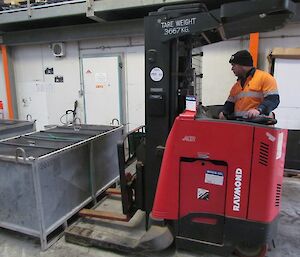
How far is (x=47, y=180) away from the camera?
224 centimetres

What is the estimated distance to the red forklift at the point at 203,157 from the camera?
1.74 metres

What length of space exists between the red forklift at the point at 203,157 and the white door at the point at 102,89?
312 centimetres

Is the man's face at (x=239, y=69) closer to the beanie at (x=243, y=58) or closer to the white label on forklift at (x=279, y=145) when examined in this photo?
the beanie at (x=243, y=58)

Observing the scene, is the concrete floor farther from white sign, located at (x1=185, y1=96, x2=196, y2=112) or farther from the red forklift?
white sign, located at (x1=185, y1=96, x2=196, y2=112)

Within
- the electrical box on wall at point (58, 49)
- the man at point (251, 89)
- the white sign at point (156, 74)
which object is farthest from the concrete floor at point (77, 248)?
the electrical box on wall at point (58, 49)

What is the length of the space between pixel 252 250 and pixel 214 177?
702mm

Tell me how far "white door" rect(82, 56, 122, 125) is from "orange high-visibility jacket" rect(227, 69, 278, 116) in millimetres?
2909

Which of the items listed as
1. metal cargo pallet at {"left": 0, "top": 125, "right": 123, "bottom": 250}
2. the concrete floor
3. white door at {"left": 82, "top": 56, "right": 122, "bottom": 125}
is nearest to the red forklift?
the concrete floor

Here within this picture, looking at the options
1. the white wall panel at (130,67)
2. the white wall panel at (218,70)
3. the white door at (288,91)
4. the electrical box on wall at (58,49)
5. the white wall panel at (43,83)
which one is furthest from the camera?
the white wall panel at (43,83)

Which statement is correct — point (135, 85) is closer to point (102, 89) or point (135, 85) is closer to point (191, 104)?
point (102, 89)

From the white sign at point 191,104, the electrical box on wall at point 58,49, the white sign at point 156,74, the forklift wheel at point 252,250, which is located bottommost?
the forklift wheel at point 252,250

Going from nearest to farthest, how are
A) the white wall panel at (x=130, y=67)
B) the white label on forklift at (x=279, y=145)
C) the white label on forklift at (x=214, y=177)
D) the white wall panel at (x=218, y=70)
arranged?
the white label on forklift at (x=279, y=145) < the white label on forklift at (x=214, y=177) < the white wall panel at (x=218, y=70) < the white wall panel at (x=130, y=67)

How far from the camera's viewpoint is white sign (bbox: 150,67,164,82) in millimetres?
2057

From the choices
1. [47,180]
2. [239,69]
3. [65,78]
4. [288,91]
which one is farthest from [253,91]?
[65,78]
